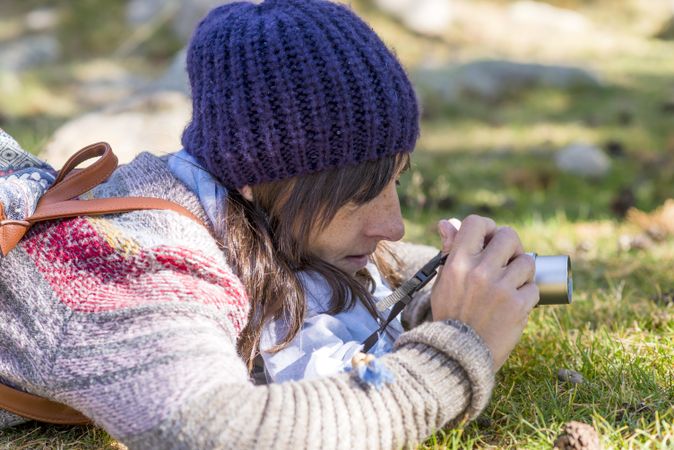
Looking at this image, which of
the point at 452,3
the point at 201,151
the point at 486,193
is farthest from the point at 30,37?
the point at 201,151

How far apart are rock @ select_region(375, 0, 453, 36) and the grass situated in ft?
1.58

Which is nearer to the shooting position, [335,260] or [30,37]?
[335,260]

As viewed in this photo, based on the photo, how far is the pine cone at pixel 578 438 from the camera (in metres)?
1.62

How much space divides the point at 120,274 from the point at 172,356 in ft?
0.88

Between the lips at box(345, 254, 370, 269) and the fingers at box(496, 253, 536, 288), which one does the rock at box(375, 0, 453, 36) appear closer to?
the lips at box(345, 254, 370, 269)

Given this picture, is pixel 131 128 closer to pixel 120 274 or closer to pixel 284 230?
pixel 284 230

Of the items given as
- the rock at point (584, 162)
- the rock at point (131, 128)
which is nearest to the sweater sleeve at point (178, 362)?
the rock at point (131, 128)

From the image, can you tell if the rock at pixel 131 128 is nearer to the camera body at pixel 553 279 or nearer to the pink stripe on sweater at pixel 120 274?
the pink stripe on sweater at pixel 120 274

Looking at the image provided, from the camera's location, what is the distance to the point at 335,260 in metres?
2.03

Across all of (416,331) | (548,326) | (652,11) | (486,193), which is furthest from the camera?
(652,11)

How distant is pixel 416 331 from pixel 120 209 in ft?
2.26

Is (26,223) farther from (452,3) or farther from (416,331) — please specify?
(452,3)

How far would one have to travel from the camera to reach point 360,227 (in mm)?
1981

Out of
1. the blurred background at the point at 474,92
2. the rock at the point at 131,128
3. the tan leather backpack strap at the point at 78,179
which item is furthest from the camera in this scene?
the blurred background at the point at 474,92
